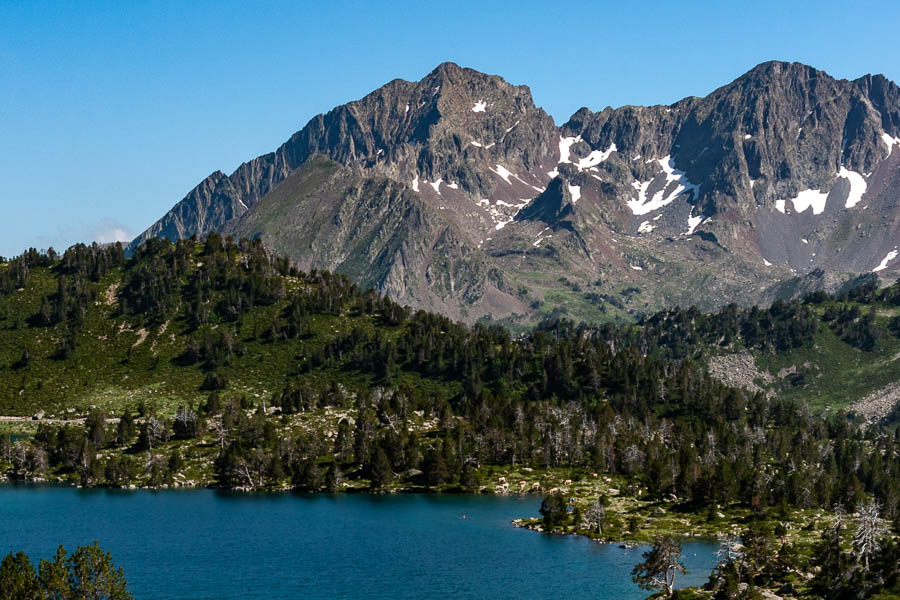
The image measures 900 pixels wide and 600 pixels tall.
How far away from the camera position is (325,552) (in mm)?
163750

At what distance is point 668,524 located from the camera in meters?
184

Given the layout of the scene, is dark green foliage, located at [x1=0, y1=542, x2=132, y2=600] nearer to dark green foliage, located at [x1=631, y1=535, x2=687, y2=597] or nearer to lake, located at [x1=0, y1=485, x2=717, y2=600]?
lake, located at [x1=0, y1=485, x2=717, y2=600]

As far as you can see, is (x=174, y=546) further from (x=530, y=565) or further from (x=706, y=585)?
(x=706, y=585)

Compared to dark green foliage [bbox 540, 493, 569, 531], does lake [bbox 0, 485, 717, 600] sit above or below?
below

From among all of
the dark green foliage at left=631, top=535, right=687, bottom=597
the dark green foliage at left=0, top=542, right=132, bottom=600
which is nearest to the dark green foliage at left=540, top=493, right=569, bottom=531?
the dark green foliage at left=631, top=535, right=687, bottom=597

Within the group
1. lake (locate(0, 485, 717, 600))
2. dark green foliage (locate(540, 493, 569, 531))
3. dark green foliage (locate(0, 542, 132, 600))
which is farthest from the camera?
dark green foliage (locate(540, 493, 569, 531))

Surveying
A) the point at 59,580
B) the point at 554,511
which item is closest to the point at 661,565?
the point at 554,511

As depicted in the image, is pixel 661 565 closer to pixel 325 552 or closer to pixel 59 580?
pixel 325 552

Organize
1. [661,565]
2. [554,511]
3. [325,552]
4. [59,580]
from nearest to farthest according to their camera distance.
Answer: [59,580]
[661,565]
[325,552]
[554,511]

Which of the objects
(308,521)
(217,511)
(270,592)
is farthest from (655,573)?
(217,511)

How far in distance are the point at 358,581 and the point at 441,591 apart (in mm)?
12966

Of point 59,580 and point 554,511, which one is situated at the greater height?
point 554,511

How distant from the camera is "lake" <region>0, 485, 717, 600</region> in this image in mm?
140750

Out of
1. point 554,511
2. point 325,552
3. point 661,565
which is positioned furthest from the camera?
point 554,511
